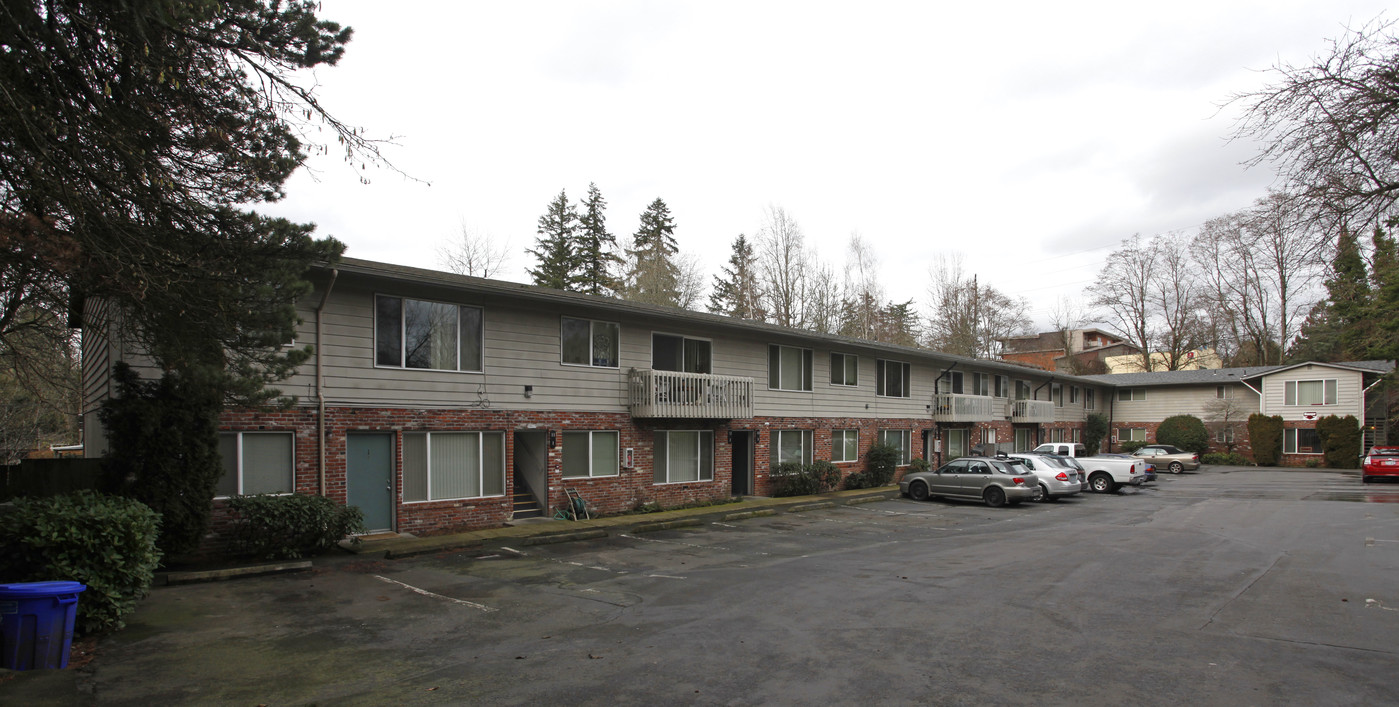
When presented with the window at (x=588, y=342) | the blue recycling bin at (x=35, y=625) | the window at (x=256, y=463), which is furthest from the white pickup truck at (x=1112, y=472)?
the blue recycling bin at (x=35, y=625)

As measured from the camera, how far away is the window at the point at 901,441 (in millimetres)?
28328

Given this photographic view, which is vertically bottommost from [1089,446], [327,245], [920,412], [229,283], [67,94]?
[1089,446]

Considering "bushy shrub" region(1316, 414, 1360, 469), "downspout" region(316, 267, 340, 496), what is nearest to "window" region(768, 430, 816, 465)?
"downspout" region(316, 267, 340, 496)

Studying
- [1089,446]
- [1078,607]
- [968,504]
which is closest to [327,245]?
[1078,607]

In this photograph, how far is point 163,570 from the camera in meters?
11.0

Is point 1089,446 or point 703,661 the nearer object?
point 703,661

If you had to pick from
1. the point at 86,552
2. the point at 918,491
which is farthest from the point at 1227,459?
the point at 86,552

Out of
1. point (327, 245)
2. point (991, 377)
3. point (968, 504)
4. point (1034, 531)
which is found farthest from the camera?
point (991, 377)

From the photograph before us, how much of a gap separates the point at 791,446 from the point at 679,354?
5997mm

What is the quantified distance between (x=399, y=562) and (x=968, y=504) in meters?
17.4

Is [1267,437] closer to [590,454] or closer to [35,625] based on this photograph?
[590,454]

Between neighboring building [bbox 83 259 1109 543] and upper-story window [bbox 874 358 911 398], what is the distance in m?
2.15

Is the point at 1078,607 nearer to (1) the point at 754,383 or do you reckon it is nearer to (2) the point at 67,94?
(2) the point at 67,94

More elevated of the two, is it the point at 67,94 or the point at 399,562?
the point at 67,94
